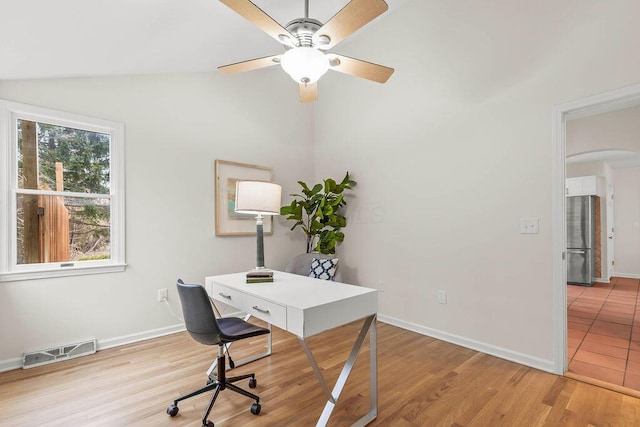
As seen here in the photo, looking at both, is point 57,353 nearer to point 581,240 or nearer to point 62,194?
point 62,194

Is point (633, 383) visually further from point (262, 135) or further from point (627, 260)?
point (627, 260)

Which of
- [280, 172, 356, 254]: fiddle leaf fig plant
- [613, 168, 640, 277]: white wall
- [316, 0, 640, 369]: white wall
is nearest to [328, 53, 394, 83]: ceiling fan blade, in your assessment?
[316, 0, 640, 369]: white wall

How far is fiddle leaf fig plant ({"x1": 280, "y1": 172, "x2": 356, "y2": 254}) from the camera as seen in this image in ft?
12.9

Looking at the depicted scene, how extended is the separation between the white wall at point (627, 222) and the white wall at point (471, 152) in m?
6.16

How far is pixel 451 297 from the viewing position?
306cm

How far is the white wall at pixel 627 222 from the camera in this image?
638 cm

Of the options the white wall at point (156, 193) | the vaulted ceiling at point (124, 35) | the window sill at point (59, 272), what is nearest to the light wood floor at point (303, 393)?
the white wall at point (156, 193)

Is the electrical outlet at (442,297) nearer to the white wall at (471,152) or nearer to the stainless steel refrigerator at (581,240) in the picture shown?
the white wall at (471,152)

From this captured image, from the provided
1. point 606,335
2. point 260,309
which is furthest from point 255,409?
point 606,335

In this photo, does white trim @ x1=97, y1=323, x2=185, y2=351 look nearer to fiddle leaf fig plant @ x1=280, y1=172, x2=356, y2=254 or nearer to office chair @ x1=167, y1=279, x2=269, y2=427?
office chair @ x1=167, y1=279, x2=269, y2=427

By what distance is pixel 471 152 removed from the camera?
2.92 m

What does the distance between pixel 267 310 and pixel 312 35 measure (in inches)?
65.5

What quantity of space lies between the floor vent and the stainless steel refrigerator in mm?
7397

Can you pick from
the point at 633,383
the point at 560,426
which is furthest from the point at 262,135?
the point at 633,383
